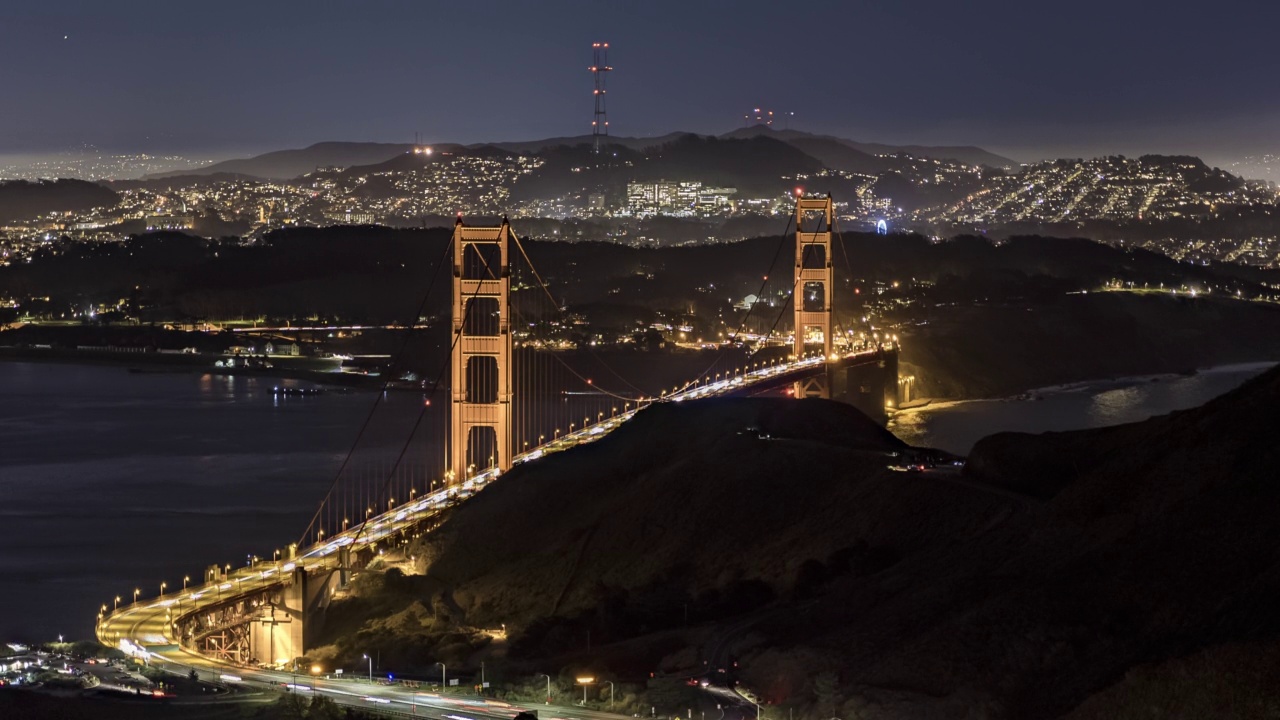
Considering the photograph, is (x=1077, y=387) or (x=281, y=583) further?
(x=1077, y=387)

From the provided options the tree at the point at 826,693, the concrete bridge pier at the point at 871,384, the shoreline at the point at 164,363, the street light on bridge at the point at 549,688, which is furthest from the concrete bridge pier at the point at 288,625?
the shoreline at the point at 164,363

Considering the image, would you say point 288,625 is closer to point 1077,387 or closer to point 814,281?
point 814,281

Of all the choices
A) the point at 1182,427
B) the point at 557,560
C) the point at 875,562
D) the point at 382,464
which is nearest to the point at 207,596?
the point at 557,560

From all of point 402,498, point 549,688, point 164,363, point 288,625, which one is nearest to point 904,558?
point 549,688

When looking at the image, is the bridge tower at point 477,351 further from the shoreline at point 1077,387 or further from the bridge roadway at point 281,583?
the shoreline at point 1077,387

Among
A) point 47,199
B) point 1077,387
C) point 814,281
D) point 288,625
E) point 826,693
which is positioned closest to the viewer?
point 826,693
